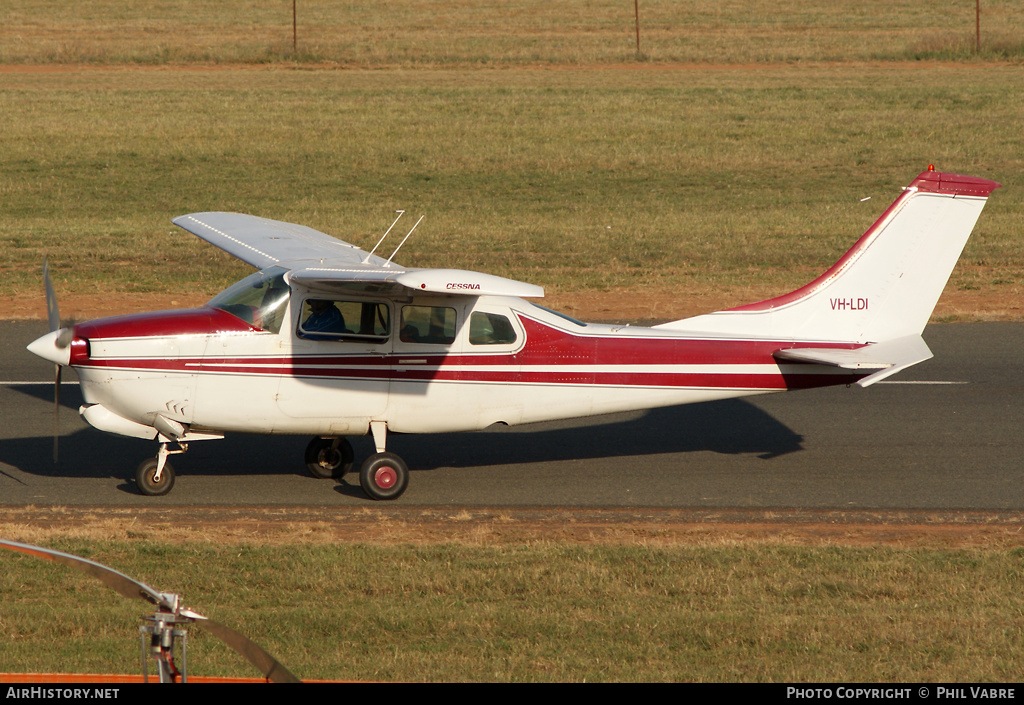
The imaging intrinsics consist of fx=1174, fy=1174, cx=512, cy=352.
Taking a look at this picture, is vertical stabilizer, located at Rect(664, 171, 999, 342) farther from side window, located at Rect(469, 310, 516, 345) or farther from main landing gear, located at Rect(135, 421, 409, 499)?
main landing gear, located at Rect(135, 421, 409, 499)

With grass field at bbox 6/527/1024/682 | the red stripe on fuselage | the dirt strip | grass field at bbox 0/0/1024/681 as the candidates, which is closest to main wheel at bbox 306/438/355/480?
the dirt strip

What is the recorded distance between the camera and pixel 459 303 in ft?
33.6

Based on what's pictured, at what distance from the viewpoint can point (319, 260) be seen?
10.8 m

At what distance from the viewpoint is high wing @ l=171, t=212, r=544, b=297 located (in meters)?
8.83

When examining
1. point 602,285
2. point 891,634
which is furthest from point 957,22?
point 891,634

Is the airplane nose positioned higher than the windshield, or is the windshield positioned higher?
the windshield

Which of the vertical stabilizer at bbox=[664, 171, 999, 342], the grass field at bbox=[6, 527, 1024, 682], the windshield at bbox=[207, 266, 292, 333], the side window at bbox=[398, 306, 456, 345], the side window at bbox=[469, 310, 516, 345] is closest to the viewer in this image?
the grass field at bbox=[6, 527, 1024, 682]

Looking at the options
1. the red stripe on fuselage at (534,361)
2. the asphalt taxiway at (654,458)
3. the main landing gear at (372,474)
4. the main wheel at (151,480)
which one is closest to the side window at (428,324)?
the red stripe on fuselage at (534,361)

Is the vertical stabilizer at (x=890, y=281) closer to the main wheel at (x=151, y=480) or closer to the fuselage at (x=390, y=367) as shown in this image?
the fuselage at (x=390, y=367)

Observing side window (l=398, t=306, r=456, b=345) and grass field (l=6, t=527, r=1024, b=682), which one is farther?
side window (l=398, t=306, r=456, b=345)

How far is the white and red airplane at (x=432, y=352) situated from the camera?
984 centimetres

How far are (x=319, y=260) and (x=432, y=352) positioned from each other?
1.49 meters

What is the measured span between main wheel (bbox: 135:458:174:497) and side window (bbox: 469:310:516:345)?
2.95m

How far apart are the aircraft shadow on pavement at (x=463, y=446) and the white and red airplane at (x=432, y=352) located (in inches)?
34.1
